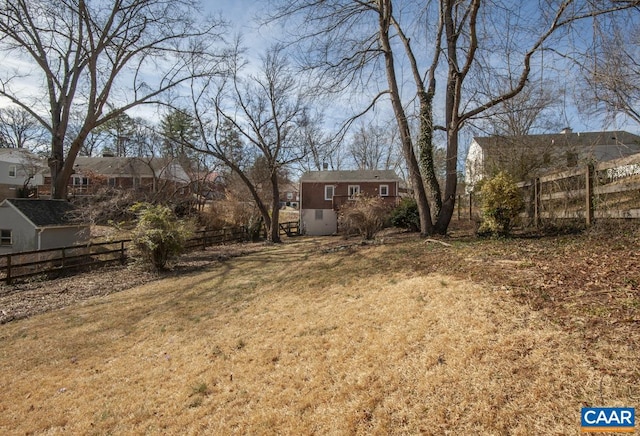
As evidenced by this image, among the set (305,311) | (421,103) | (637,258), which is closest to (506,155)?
(421,103)

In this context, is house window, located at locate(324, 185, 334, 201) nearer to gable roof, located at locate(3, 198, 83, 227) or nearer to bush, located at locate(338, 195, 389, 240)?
bush, located at locate(338, 195, 389, 240)

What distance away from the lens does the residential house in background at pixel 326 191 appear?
28078mm

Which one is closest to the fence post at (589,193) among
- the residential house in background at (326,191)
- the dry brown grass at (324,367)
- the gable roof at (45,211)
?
the dry brown grass at (324,367)

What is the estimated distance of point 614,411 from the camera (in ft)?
7.55

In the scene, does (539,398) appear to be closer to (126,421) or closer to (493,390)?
(493,390)

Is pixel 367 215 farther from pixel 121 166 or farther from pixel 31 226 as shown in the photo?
pixel 121 166

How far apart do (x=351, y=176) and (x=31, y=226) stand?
70.2 ft

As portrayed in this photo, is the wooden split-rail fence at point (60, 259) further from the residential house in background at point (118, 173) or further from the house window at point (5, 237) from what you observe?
the residential house in background at point (118, 173)

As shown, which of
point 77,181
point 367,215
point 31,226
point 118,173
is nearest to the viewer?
point 367,215

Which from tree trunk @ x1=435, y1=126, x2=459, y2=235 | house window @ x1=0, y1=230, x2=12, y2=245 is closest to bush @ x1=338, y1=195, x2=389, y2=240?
tree trunk @ x1=435, y1=126, x2=459, y2=235

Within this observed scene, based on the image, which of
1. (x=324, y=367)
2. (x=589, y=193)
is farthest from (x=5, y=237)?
(x=589, y=193)

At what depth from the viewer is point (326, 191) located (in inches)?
1134

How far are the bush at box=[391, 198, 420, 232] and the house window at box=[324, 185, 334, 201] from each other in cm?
1219

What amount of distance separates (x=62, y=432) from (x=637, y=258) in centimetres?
801
